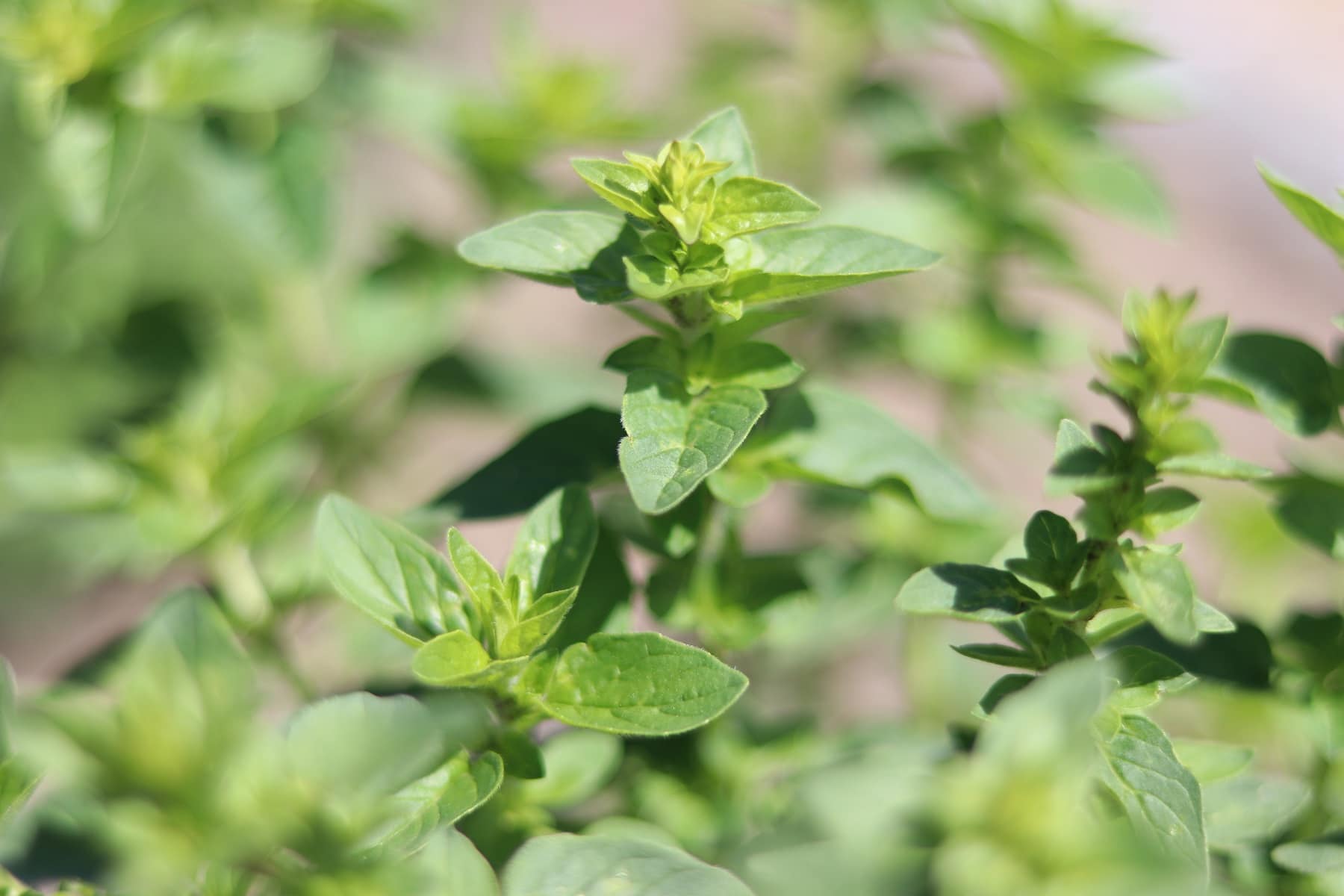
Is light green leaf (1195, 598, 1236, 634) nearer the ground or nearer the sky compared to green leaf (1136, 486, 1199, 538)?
nearer the ground

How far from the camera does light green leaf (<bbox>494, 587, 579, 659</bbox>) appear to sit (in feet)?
2.70

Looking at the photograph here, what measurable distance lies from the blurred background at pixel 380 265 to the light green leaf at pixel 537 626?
43 centimetres

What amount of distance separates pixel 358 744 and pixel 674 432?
306mm

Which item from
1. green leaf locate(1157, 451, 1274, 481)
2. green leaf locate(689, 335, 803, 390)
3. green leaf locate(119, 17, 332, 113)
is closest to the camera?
green leaf locate(1157, 451, 1274, 481)

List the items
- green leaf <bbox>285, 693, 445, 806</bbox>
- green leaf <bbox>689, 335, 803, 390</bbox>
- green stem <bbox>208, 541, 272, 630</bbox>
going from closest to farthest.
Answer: green leaf <bbox>285, 693, 445, 806</bbox> < green leaf <bbox>689, 335, 803, 390</bbox> < green stem <bbox>208, 541, 272, 630</bbox>

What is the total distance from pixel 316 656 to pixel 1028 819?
4.91ft

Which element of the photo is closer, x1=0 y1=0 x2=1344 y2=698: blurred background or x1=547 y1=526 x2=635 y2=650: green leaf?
x1=547 y1=526 x2=635 y2=650: green leaf

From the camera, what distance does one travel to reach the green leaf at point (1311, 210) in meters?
0.89

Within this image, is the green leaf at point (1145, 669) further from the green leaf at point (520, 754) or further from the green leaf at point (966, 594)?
the green leaf at point (520, 754)

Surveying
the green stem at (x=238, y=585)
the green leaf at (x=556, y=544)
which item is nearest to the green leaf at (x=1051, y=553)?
the green leaf at (x=556, y=544)

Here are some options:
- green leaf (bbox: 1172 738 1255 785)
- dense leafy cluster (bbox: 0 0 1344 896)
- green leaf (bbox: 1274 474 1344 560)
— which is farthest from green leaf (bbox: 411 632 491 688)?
green leaf (bbox: 1274 474 1344 560)

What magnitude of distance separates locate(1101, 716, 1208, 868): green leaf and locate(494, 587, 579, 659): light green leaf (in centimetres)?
39

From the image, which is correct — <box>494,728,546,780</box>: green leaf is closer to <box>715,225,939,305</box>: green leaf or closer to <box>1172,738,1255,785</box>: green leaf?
<box>715,225,939,305</box>: green leaf

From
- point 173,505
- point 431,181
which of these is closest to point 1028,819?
point 173,505
